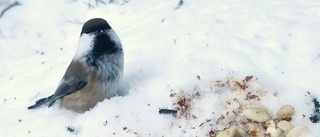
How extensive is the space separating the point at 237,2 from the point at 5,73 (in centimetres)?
189

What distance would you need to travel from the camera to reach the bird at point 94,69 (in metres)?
2.49

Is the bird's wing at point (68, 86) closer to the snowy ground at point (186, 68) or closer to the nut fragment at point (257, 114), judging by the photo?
the snowy ground at point (186, 68)

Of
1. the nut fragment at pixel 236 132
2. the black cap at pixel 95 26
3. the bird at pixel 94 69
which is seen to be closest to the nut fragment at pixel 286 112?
the nut fragment at pixel 236 132

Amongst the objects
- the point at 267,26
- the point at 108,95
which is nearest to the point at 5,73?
the point at 108,95

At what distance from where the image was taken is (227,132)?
6.77ft

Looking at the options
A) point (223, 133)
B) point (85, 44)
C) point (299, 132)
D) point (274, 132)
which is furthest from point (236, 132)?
point (85, 44)

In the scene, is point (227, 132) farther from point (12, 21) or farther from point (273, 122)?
point (12, 21)

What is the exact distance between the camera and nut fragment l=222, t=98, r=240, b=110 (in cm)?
221

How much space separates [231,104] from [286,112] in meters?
0.26

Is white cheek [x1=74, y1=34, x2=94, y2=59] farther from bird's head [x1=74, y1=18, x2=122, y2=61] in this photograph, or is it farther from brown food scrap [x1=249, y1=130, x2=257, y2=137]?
brown food scrap [x1=249, y1=130, x2=257, y2=137]

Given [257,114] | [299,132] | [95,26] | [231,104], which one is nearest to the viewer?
[299,132]

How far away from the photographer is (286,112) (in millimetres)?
2115

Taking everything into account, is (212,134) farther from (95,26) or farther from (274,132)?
(95,26)

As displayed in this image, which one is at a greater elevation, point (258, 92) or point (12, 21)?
point (258, 92)
